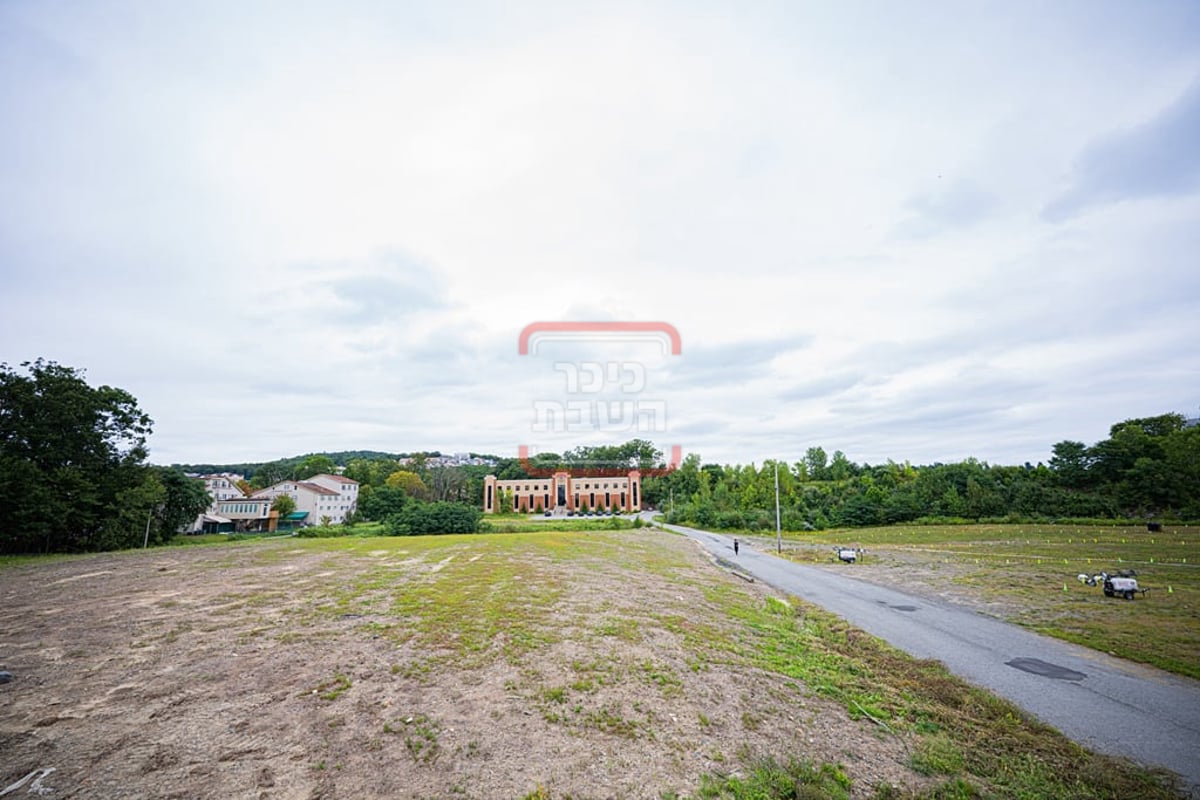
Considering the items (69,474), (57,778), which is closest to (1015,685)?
(57,778)

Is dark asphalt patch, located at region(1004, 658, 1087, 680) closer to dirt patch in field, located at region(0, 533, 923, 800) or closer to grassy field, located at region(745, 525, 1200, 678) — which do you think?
grassy field, located at region(745, 525, 1200, 678)

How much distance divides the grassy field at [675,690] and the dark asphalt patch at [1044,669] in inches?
63.5

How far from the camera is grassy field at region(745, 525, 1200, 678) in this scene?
33.1 ft

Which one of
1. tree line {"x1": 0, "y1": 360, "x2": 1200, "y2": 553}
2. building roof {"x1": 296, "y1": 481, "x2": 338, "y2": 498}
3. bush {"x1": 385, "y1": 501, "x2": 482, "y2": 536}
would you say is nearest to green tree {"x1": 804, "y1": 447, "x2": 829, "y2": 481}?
tree line {"x1": 0, "y1": 360, "x2": 1200, "y2": 553}

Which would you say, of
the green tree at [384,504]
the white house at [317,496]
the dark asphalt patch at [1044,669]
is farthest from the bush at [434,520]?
the dark asphalt patch at [1044,669]

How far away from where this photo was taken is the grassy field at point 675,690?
16.3 ft

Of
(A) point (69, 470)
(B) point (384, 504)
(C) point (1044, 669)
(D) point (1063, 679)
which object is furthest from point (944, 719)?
(B) point (384, 504)

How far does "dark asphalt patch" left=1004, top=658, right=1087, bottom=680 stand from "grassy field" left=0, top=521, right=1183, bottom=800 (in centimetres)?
161

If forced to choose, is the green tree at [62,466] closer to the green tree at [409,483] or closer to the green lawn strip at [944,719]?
the green lawn strip at [944,719]

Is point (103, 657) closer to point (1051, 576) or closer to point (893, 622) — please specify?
point (893, 622)

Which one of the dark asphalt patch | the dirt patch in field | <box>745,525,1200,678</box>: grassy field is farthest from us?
<box>745,525,1200,678</box>: grassy field

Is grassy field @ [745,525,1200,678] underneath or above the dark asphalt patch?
underneath

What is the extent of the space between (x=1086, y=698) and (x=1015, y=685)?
81 centimetres

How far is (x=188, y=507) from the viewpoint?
34.9 metres
